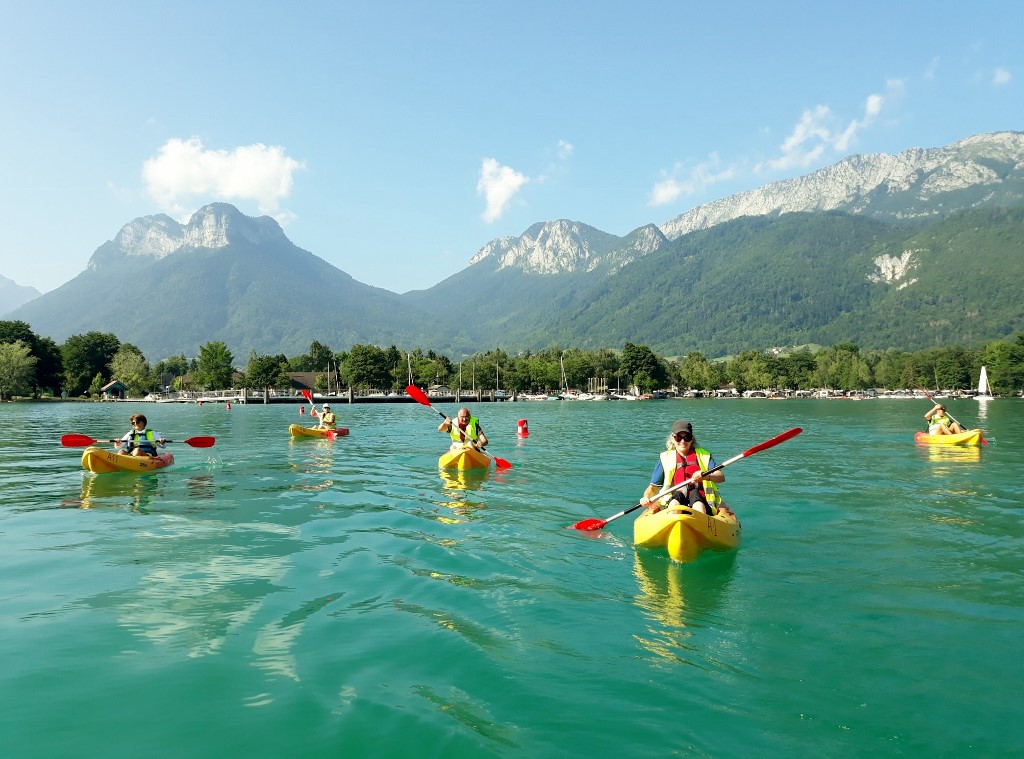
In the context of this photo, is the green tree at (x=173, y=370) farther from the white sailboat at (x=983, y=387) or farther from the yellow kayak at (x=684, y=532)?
the yellow kayak at (x=684, y=532)

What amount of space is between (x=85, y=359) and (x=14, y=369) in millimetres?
36472

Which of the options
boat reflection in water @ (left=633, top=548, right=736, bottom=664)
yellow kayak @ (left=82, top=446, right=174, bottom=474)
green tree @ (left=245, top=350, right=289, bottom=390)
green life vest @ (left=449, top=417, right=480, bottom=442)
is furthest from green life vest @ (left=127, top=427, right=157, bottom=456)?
green tree @ (left=245, top=350, right=289, bottom=390)

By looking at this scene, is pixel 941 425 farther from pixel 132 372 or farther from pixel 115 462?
pixel 132 372

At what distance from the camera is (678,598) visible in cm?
956

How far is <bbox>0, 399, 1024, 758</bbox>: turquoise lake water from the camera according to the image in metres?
5.89

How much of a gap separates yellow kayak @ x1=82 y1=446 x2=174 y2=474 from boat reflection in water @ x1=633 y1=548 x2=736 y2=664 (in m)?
Result: 18.1

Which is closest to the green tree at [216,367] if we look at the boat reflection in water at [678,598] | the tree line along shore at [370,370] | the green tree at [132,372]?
the tree line along shore at [370,370]

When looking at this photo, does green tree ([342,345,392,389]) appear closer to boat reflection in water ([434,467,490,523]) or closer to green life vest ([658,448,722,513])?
boat reflection in water ([434,467,490,523])

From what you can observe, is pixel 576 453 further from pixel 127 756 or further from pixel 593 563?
pixel 127 756

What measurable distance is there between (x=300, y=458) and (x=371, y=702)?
79.0 feet

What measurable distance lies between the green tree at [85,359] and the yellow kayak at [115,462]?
471 ft

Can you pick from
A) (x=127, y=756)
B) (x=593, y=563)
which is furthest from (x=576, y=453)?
(x=127, y=756)

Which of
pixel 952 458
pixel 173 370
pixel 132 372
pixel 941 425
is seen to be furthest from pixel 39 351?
pixel 952 458

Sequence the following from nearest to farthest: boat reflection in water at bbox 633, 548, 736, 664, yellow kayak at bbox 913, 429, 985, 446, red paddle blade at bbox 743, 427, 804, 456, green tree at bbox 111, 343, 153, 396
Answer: boat reflection in water at bbox 633, 548, 736, 664
red paddle blade at bbox 743, 427, 804, 456
yellow kayak at bbox 913, 429, 985, 446
green tree at bbox 111, 343, 153, 396
